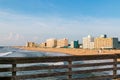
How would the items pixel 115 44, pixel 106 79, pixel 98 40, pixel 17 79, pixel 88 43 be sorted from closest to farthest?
pixel 17 79 → pixel 106 79 → pixel 115 44 → pixel 98 40 → pixel 88 43

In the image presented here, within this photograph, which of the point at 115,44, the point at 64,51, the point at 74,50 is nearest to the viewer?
the point at 74,50

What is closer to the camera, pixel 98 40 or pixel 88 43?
pixel 98 40

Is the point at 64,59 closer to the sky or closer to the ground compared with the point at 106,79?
closer to the sky

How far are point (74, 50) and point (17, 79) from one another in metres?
125

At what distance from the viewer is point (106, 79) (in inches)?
525

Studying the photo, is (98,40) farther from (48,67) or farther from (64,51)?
(48,67)

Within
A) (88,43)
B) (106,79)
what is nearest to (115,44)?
(88,43)

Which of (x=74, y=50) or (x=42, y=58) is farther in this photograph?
(x=74, y=50)

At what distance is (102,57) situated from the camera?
1312cm

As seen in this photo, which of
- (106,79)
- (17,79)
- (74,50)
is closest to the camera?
(17,79)

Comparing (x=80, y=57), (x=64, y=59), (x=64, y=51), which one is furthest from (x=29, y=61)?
(x=64, y=51)

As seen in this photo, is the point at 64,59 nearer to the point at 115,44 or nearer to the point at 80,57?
the point at 80,57

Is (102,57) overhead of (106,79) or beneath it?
overhead

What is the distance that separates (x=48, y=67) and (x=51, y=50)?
527 ft
